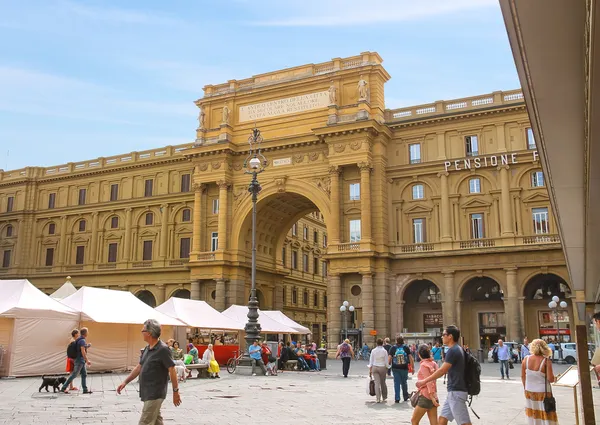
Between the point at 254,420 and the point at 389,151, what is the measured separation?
112 ft

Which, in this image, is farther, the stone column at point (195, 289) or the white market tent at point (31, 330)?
Result: the stone column at point (195, 289)

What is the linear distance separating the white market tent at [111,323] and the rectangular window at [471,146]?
2434cm

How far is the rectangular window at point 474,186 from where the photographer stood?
136 feet

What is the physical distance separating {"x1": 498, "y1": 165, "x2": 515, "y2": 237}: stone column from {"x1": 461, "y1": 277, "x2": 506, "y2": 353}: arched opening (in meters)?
3.83

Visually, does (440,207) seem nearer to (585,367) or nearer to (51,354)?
(51,354)

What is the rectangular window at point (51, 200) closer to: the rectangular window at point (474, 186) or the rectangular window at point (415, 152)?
the rectangular window at point (415, 152)

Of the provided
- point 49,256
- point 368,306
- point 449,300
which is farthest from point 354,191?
point 49,256

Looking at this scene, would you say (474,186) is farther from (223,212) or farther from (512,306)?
(223,212)

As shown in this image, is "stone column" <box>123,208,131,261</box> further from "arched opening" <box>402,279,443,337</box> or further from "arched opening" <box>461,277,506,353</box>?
"arched opening" <box>461,277,506,353</box>

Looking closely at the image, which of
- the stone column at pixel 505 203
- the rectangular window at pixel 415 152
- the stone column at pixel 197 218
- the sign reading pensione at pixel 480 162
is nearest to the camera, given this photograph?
the stone column at pixel 505 203

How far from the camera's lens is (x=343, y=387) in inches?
787

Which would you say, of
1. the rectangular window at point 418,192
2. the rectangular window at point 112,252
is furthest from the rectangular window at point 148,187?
the rectangular window at point 418,192

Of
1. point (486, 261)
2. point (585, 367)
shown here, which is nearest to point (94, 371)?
point (585, 367)

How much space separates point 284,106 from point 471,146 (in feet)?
46.6
